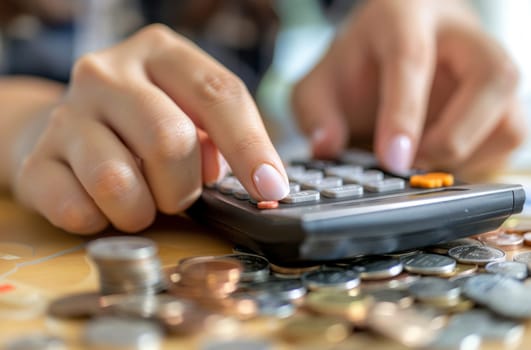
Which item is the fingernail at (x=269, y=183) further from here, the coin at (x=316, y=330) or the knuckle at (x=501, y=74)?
the knuckle at (x=501, y=74)

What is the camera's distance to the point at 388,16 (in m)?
0.70

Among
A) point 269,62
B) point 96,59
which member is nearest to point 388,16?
point 96,59

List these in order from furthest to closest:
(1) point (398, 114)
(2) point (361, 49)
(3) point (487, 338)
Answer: (2) point (361, 49)
(1) point (398, 114)
(3) point (487, 338)

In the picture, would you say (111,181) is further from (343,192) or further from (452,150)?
(452,150)

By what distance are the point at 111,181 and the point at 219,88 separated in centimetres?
10

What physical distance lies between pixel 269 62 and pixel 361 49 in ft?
1.41

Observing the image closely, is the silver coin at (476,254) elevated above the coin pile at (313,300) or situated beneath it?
situated beneath

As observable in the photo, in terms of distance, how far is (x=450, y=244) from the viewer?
0.42 m

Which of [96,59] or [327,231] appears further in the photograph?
[96,59]

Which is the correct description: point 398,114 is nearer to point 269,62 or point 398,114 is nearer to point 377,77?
point 377,77

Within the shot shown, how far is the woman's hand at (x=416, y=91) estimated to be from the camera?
63 cm

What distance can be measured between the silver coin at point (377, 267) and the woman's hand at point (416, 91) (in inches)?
7.6

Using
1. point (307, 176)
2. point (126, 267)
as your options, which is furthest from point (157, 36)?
point (126, 267)

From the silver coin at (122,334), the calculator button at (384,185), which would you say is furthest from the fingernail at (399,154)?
the silver coin at (122,334)
